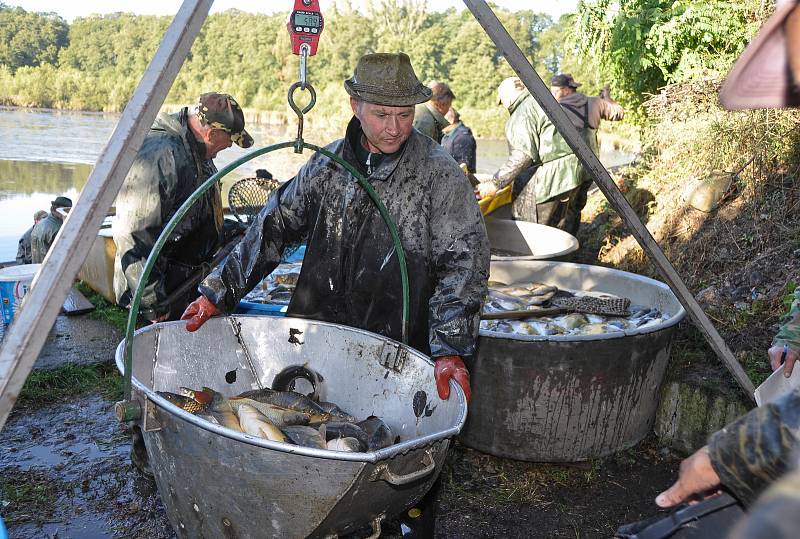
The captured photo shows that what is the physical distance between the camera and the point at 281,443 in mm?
2209

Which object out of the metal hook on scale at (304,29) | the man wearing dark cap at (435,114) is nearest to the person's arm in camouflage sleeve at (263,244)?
the metal hook on scale at (304,29)

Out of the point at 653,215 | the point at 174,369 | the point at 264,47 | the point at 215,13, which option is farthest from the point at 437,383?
the point at 215,13

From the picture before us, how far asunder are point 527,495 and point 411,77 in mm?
2506

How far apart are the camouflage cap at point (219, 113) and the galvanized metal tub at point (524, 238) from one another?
330 centimetres

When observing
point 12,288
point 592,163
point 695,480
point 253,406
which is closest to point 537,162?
point 592,163

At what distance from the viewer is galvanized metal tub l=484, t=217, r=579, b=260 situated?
7.38m

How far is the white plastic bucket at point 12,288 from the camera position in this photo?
5602mm

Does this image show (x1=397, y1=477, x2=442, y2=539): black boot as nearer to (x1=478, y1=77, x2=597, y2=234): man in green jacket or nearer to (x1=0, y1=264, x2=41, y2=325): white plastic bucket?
(x1=0, y1=264, x2=41, y2=325): white plastic bucket

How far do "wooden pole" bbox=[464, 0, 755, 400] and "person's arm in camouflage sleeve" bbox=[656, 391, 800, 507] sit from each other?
197cm

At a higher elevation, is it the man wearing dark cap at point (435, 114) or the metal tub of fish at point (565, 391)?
the man wearing dark cap at point (435, 114)

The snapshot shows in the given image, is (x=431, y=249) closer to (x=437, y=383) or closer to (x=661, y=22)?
(x=437, y=383)

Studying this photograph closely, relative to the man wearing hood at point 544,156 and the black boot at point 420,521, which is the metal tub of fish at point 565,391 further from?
the man wearing hood at point 544,156

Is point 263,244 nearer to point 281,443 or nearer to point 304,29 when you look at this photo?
point 304,29

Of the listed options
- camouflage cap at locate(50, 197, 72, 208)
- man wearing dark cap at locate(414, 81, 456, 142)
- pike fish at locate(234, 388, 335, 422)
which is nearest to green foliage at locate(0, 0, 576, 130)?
man wearing dark cap at locate(414, 81, 456, 142)
